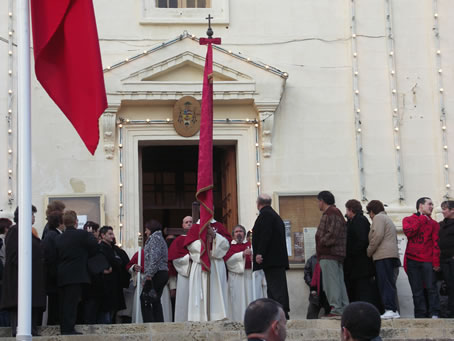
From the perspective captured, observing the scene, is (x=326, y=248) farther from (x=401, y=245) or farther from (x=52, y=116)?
(x=52, y=116)

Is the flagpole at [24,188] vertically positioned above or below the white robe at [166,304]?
above

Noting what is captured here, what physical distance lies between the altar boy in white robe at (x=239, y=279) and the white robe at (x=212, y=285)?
0.54m

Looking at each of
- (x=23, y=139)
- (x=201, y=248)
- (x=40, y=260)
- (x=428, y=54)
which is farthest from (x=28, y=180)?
(x=428, y=54)

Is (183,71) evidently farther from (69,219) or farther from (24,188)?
(24,188)

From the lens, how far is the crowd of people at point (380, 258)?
12164mm

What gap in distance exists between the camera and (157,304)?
1231 cm

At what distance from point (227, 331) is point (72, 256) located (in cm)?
201

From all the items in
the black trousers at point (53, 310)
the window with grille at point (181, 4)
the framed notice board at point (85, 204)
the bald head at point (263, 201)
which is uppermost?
the window with grille at point (181, 4)

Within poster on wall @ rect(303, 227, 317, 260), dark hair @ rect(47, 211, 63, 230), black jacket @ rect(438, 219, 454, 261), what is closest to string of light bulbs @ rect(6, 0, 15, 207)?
dark hair @ rect(47, 211, 63, 230)

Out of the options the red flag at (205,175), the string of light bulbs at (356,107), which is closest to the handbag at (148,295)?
the red flag at (205,175)

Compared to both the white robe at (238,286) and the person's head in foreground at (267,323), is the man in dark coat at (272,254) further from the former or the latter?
the person's head in foreground at (267,323)

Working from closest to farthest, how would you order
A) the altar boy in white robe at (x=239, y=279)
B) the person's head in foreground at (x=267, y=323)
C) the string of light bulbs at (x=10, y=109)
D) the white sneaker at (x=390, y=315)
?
the person's head in foreground at (x=267, y=323) → the white sneaker at (x=390, y=315) → the altar boy in white robe at (x=239, y=279) → the string of light bulbs at (x=10, y=109)

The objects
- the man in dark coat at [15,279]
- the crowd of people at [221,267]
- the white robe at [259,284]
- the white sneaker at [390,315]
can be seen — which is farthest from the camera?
the white robe at [259,284]

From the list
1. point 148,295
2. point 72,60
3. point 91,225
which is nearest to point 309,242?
point 148,295
